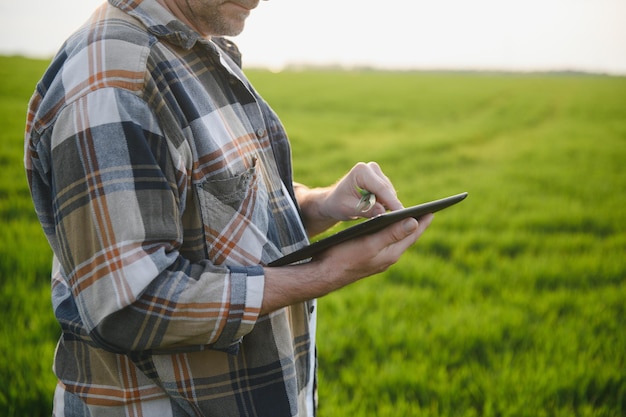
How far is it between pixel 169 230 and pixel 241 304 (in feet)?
0.70

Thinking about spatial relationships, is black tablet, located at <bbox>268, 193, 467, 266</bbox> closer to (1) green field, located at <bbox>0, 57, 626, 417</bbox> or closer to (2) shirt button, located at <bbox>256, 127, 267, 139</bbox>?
(2) shirt button, located at <bbox>256, 127, 267, 139</bbox>

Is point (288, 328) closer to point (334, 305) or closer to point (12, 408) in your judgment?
point (12, 408)

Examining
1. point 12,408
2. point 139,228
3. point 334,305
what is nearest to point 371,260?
point 139,228

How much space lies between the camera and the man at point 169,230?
92 cm

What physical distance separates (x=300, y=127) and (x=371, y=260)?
12.3m

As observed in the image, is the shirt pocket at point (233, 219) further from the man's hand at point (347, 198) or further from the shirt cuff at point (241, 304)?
the man's hand at point (347, 198)

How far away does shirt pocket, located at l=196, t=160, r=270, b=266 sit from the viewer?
109 cm

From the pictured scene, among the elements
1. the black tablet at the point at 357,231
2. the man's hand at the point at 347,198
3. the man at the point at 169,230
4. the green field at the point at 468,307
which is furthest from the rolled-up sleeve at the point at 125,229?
the green field at the point at 468,307

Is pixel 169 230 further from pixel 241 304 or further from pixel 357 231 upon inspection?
pixel 357 231

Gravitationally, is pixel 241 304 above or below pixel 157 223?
below

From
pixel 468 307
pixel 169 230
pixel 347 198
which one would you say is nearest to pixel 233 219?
pixel 169 230

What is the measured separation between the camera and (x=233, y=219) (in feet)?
3.66

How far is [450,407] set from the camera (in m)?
2.42

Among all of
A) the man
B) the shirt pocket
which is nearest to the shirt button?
the man
